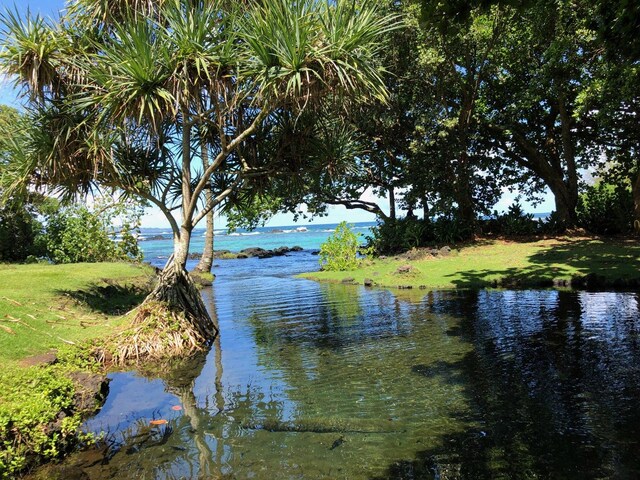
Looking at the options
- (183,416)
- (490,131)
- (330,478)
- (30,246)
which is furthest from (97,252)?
(490,131)

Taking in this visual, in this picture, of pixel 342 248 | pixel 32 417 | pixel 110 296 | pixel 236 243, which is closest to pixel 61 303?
pixel 110 296

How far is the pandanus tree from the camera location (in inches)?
315

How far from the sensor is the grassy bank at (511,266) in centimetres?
1580

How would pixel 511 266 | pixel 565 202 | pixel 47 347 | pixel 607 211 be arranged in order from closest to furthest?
pixel 47 347 < pixel 511 266 < pixel 607 211 < pixel 565 202

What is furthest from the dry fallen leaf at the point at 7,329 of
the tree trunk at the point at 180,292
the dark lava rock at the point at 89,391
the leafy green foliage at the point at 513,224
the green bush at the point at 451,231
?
the leafy green foliage at the point at 513,224

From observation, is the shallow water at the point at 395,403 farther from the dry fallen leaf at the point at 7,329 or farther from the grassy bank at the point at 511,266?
the grassy bank at the point at 511,266

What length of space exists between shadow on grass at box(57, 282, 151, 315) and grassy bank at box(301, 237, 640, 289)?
8416 mm

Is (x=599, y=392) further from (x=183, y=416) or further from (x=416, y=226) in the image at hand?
(x=416, y=226)

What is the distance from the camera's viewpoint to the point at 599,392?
6250mm

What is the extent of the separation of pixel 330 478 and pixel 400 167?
2374 centimetres

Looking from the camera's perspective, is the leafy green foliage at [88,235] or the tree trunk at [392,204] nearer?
the leafy green foliage at [88,235]

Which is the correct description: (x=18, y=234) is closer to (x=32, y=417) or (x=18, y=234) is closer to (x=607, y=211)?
(x=32, y=417)

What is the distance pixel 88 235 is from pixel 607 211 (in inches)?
959

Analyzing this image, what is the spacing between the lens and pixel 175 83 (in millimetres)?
8148
